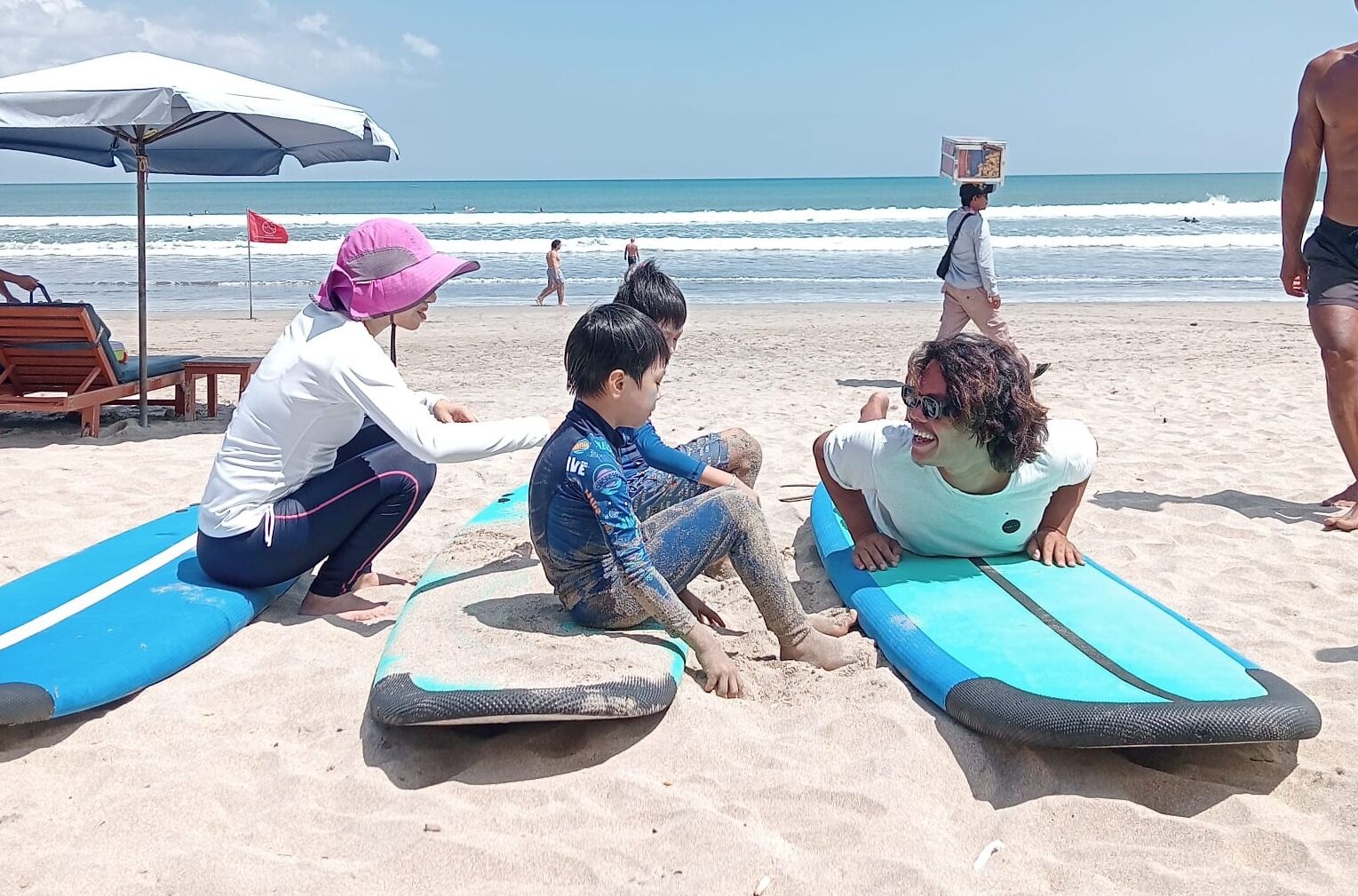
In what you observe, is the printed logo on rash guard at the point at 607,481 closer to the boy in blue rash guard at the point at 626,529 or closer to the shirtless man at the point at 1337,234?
the boy in blue rash guard at the point at 626,529

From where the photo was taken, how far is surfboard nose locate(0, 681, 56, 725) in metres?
2.86

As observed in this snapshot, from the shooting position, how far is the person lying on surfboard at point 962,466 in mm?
3461

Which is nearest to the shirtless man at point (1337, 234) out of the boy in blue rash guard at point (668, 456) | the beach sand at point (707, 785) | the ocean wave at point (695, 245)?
the beach sand at point (707, 785)

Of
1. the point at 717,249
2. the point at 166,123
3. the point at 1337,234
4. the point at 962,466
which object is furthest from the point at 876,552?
the point at 717,249

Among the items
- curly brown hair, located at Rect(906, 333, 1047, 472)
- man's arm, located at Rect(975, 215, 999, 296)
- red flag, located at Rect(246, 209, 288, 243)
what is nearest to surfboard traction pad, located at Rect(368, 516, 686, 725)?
curly brown hair, located at Rect(906, 333, 1047, 472)

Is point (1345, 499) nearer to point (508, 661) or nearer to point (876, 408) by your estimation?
point (876, 408)

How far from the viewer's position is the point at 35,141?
776 cm

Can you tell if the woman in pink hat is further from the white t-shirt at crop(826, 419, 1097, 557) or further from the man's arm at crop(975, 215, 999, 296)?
the man's arm at crop(975, 215, 999, 296)

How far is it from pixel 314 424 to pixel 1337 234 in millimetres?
4337

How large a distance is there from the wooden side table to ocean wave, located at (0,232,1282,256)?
64.1 ft

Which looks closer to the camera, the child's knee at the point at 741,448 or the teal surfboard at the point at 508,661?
the teal surfboard at the point at 508,661

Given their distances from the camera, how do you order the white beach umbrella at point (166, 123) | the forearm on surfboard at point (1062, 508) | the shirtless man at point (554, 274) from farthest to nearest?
the shirtless man at point (554, 274), the white beach umbrella at point (166, 123), the forearm on surfboard at point (1062, 508)

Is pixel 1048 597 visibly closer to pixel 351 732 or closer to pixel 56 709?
pixel 351 732

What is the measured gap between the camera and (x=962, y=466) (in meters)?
3.60
